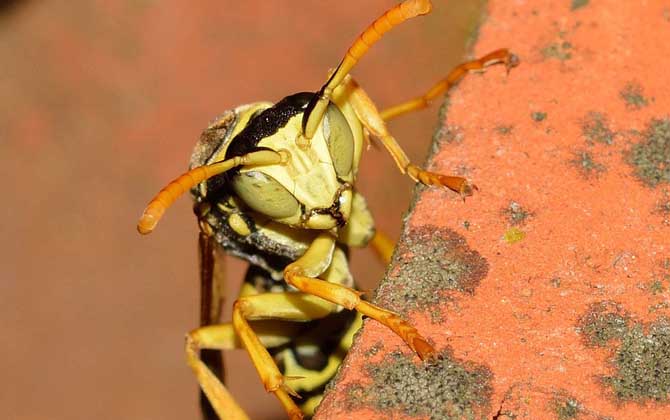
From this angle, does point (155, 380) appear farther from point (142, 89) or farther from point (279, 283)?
point (279, 283)

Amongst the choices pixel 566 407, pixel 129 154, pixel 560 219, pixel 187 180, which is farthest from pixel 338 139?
pixel 129 154

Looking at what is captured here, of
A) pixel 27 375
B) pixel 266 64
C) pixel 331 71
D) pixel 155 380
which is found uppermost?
pixel 331 71

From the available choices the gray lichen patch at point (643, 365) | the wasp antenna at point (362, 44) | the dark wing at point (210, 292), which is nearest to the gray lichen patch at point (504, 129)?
the wasp antenna at point (362, 44)

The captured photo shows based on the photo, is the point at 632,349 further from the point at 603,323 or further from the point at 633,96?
the point at 633,96

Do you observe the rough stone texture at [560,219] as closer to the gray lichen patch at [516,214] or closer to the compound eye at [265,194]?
the gray lichen patch at [516,214]

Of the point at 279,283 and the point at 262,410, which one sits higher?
the point at 279,283

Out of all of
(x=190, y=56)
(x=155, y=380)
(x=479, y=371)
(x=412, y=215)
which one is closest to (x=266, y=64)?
(x=190, y=56)
